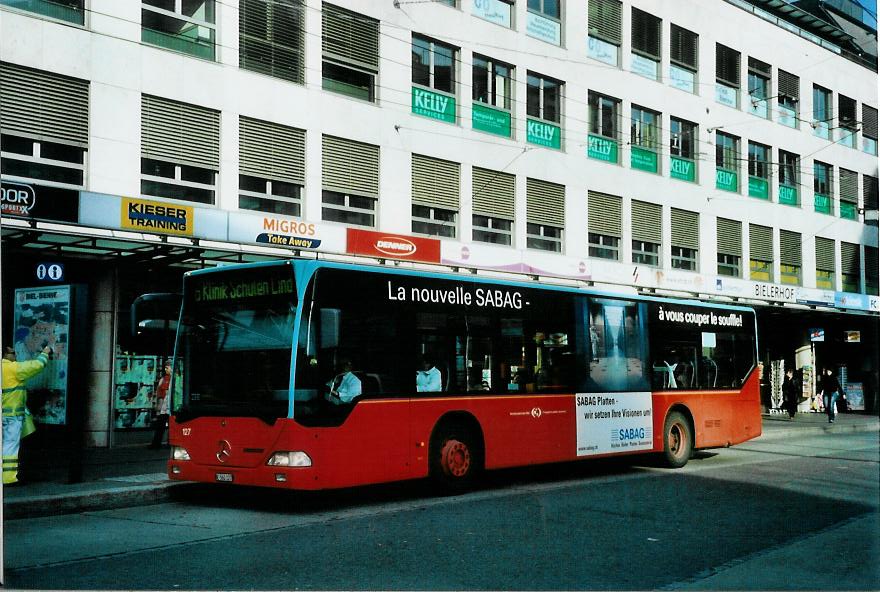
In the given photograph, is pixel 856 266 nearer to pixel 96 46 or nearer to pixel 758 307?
pixel 758 307

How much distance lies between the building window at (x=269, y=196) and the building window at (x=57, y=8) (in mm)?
4320

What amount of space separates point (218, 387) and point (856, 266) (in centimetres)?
3642

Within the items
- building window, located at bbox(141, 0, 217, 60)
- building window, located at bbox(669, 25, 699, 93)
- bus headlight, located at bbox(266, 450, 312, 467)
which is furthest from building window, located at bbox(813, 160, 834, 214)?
bus headlight, located at bbox(266, 450, 312, 467)

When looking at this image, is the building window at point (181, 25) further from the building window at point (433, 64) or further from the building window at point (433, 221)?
the building window at point (433, 221)

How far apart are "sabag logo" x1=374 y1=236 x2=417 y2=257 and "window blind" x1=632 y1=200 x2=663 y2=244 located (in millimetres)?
9955

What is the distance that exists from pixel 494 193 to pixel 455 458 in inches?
560

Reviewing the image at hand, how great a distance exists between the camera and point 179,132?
1952cm

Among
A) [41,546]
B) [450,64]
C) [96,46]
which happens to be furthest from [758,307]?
[41,546]

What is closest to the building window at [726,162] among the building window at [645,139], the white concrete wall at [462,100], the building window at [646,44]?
the white concrete wall at [462,100]

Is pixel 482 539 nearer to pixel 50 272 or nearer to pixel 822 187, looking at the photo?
pixel 50 272

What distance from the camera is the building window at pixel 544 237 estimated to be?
1066 inches

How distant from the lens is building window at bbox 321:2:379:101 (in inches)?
871

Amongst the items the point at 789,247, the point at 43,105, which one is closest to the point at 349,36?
the point at 43,105

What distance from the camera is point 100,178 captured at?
1819cm
